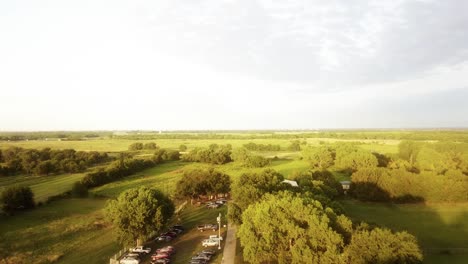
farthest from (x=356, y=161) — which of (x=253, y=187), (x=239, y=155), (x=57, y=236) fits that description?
(x=57, y=236)

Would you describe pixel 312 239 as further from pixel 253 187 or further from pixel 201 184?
pixel 201 184

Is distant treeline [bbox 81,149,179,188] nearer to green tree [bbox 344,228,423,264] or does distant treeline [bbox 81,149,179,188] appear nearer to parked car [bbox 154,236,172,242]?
parked car [bbox 154,236,172,242]

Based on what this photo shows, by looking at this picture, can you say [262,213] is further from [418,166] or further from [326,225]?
[418,166]

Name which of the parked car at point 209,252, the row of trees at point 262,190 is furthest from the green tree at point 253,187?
the parked car at point 209,252

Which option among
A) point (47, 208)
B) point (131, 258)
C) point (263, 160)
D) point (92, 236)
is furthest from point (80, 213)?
point (263, 160)

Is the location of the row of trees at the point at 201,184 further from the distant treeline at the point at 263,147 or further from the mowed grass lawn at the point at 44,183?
the distant treeline at the point at 263,147

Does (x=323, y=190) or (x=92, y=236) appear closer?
(x=92, y=236)

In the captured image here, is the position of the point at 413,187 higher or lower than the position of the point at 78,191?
higher

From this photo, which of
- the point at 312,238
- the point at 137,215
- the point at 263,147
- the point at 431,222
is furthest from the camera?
the point at 263,147
